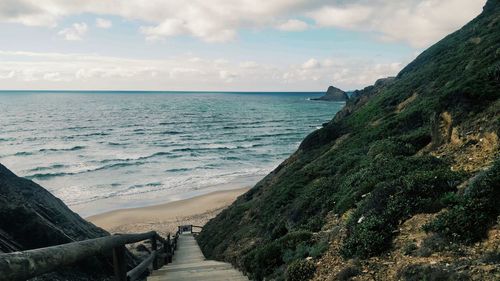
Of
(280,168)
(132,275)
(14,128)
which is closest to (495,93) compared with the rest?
(132,275)

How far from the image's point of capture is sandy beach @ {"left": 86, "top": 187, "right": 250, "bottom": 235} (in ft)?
116

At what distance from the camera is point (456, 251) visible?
639 centimetres

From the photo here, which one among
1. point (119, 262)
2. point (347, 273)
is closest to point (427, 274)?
point (347, 273)

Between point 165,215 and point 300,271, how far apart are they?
3240 centimetres

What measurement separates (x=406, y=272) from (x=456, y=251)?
0.87 m

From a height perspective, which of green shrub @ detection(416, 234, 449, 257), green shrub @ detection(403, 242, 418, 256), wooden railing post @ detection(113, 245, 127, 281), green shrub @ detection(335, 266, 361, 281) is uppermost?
wooden railing post @ detection(113, 245, 127, 281)

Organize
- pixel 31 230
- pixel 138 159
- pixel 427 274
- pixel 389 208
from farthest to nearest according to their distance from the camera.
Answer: pixel 138 159, pixel 31 230, pixel 389 208, pixel 427 274

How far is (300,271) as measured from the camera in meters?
8.38

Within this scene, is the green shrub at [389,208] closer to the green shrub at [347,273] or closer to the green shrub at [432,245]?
the green shrub at [347,273]

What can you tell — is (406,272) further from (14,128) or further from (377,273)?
(14,128)

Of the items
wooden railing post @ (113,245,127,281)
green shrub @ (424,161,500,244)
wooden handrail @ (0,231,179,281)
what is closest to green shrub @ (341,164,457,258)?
green shrub @ (424,161,500,244)

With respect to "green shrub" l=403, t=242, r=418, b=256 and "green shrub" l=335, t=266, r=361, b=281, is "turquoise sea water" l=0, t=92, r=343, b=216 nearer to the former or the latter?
"green shrub" l=335, t=266, r=361, b=281

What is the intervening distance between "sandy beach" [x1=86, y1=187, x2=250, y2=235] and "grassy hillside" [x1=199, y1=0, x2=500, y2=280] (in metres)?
12.0

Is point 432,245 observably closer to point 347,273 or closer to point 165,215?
point 347,273
